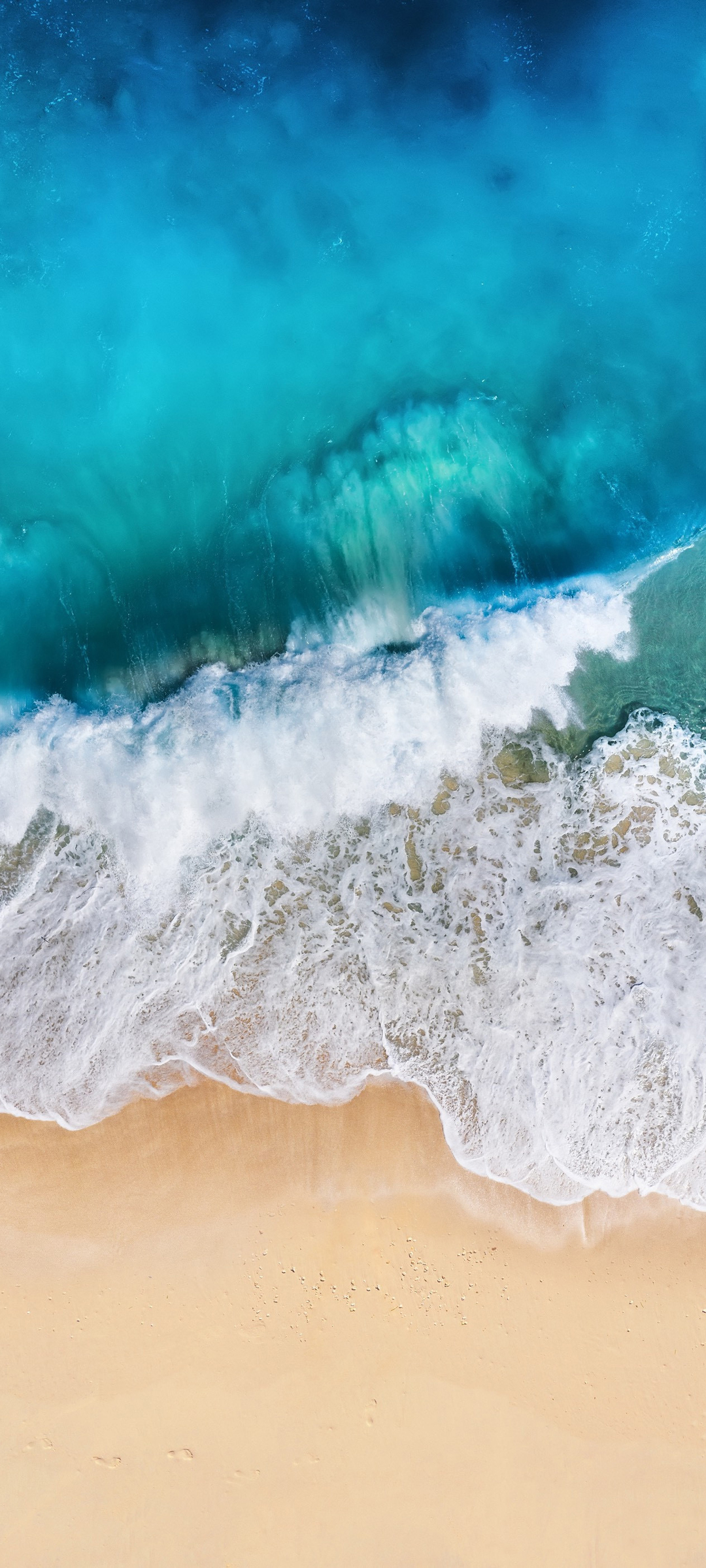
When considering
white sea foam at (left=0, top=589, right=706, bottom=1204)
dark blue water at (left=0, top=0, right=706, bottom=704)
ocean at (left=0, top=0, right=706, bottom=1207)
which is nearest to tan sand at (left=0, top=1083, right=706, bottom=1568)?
white sea foam at (left=0, top=589, right=706, bottom=1204)

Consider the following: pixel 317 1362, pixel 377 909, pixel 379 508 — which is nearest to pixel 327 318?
pixel 379 508

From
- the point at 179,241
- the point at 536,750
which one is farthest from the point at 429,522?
the point at 179,241

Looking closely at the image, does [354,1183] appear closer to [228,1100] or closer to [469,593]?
[228,1100]

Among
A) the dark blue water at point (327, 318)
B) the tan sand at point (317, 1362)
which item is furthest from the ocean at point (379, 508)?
the tan sand at point (317, 1362)

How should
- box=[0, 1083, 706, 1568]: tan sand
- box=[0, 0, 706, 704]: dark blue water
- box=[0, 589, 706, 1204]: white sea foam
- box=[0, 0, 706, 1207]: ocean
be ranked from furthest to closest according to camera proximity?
box=[0, 0, 706, 704]: dark blue water < box=[0, 0, 706, 1207]: ocean < box=[0, 589, 706, 1204]: white sea foam < box=[0, 1083, 706, 1568]: tan sand

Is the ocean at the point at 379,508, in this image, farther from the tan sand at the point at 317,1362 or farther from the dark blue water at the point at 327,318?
the tan sand at the point at 317,1362

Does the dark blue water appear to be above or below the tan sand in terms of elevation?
above

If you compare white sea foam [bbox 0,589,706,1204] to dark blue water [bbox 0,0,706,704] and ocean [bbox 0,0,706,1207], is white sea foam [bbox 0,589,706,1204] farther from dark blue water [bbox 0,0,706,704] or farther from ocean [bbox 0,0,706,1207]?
dark blue water [bbox 0,0,706,704]
